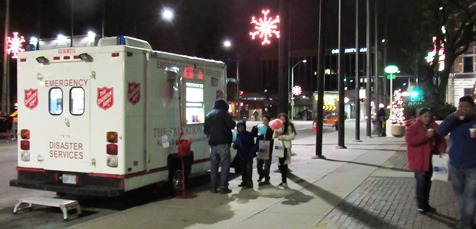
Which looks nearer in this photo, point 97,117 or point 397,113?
point 97,117

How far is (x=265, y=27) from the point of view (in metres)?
13.8

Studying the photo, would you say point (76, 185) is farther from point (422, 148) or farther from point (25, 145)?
point (422, 148)

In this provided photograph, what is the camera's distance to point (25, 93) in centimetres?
848

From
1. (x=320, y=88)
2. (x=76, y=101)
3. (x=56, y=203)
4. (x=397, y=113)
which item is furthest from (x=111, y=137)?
(x=397, y=113)

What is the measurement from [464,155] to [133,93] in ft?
Answer: 15.9

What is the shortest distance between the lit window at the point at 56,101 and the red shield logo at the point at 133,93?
1.26 metres

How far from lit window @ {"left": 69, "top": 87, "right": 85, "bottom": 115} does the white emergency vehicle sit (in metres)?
0.02

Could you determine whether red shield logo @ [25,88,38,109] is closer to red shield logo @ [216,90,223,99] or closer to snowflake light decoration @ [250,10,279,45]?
red shield logo @ [216,90,223,99]

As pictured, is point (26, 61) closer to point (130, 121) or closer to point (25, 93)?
point (25, 93)

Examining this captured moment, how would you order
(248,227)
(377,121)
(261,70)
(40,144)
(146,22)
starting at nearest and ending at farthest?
(248,227)
(40,144)
(377,121)
(146,22)
(261,70)

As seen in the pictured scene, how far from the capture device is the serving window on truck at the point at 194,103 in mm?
9500

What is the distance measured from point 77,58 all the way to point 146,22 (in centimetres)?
3426

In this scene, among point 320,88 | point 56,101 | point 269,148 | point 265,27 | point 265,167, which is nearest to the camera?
point 56,101

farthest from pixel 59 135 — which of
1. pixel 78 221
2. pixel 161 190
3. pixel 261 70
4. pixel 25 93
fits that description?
pixel 261 70
